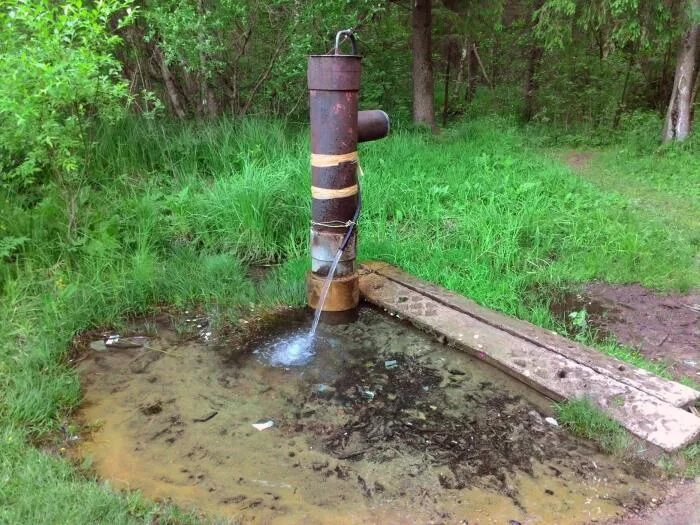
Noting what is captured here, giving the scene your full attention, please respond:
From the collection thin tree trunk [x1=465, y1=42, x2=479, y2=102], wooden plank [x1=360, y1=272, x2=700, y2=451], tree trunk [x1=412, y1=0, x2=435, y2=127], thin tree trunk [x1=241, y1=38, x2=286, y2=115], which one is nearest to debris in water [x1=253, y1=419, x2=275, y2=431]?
wooden plank [x1=360, y1=272, x2=700, y2=451]

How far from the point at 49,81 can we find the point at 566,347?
3107 mm

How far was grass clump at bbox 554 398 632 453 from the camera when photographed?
2.37 metres

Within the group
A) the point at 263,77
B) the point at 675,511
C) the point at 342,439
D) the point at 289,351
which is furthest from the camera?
the point at 263,77

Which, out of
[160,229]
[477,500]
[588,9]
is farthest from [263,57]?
[477,500]

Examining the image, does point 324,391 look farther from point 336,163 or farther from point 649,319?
point 649,319

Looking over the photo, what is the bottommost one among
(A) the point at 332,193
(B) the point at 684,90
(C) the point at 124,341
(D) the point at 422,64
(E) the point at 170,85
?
(C) the point at 124,341

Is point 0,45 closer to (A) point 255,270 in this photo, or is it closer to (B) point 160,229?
(B) point 160,229

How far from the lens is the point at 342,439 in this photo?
243 centimetres

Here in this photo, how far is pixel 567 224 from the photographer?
4750 millimetres

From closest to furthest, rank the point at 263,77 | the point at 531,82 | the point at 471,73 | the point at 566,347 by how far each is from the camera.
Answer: the point at 566,347 → the point at 263,77 → the point at 531,82 → the point at 471,73

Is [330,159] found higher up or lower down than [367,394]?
higher up

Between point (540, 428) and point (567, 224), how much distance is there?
2650 mm

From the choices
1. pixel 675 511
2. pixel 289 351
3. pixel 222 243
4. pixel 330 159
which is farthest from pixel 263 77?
pixel 675 511

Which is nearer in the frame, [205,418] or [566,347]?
[205,418]
